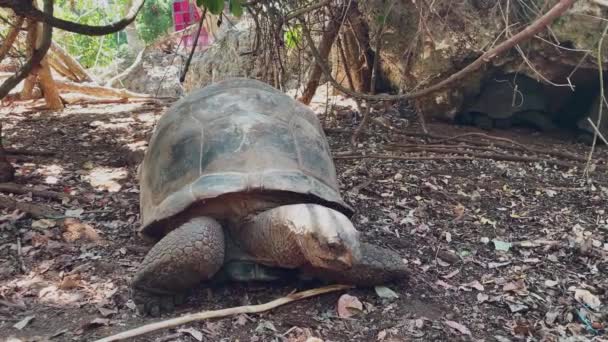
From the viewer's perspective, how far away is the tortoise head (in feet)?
6.95

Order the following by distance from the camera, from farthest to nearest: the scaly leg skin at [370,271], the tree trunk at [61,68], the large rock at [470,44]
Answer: the tree trunk at [61,68] < the large rock at [470,44] < the scaly leg skin at [370,271]

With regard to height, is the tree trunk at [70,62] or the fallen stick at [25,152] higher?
the tree trunk at [70,62]

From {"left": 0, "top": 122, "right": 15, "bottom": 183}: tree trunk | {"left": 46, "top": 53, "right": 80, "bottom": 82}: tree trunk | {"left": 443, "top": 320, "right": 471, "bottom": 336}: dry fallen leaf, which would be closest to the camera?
{"left": 443, "top": 320, "right": 471, "bottom": 336}: dry fallen leaf

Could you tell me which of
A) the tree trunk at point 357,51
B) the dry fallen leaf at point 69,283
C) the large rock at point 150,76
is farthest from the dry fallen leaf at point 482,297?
the large rock at point 150,76

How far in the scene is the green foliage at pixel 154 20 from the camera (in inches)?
497

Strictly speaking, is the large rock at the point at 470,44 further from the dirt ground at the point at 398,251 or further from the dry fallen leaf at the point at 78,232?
the dry fallen leaf at the point at 78,232

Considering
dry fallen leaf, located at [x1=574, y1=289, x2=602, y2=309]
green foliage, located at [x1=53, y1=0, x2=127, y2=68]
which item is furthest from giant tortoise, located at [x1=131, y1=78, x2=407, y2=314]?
green foliage, located at [x1=53, y1=0, x2=127, y2=68]

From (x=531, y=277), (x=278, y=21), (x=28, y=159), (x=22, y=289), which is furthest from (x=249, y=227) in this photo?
(x=28, y=159)

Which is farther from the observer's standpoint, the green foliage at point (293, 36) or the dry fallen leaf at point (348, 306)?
the green foliage at point (293, 36)

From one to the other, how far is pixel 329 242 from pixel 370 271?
0.38 m

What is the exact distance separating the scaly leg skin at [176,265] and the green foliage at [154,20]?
36.6 feet

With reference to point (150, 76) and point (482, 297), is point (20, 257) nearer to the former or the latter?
point (482, 297)

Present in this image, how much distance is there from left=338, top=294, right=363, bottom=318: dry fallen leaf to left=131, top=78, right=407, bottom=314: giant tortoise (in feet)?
0.30

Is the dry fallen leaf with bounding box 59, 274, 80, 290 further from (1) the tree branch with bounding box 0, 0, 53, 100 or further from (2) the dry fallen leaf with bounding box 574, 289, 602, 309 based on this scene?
(2) the dry fallen leaf with bounding box 574, 289, 602, 309
